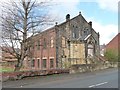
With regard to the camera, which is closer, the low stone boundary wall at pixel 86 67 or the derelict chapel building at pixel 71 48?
the low stone boundary wall at pixel 86 67

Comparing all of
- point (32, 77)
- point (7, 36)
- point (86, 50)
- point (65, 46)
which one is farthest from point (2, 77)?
point (86, 50)

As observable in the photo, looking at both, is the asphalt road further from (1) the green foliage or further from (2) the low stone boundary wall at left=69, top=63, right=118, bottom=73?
(1) the green foliage

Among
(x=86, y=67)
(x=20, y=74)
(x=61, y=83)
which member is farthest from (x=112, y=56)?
(x=61, y=83)

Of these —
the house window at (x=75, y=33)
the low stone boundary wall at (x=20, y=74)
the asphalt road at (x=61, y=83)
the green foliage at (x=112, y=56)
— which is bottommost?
the asphalt road at (x=61, y=83)

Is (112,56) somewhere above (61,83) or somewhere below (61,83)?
above

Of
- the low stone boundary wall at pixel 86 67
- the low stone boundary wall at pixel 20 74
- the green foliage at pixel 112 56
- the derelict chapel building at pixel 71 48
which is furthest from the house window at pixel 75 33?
the low stone boundary wall at pixel 20 74

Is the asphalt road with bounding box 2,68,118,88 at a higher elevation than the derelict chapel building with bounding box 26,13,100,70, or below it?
below

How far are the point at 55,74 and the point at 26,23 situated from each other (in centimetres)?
594

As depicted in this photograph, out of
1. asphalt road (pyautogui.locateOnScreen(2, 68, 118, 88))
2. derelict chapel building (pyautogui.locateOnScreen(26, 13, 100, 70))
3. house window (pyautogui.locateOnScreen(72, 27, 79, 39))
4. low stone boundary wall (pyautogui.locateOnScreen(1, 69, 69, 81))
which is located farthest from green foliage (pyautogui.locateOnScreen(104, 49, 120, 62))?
asphalt road (pyautogui.locateOnScreen(2, 68, 118, 88))

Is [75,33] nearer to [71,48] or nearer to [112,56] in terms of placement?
[71,48]

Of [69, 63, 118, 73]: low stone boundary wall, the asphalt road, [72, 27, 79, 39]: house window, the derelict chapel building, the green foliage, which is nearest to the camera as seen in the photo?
the asphalt road

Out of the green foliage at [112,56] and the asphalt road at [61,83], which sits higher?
the green foliage at [112,56]

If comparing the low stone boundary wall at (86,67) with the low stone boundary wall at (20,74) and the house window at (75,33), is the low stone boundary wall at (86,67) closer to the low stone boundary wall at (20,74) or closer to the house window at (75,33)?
the low stone boundary wall at (20,74)

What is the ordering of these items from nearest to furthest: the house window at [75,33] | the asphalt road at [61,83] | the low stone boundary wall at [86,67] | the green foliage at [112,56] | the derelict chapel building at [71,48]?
the asphalt road at [61,83], the low stone boundary wall at [86,67], the derelict chapel building at [71,48], the house window at [75,33], the green foliage at [112,56]
